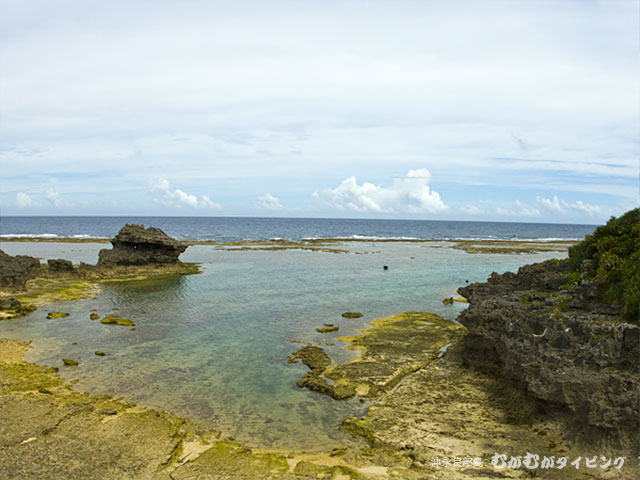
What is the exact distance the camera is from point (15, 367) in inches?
682

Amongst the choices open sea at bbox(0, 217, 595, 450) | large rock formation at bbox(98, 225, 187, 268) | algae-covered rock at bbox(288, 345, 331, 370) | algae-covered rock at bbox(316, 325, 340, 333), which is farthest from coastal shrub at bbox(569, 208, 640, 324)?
large rock formation at bbox(98, 225, 187, 268)

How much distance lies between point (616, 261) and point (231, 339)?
1761cm

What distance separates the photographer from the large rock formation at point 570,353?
10531 millimetres

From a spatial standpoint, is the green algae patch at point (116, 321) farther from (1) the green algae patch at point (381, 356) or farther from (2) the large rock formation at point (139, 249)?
(2) the large rock formation at point (139, 249)

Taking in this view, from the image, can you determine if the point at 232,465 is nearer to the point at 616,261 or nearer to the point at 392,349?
the point at 392,349

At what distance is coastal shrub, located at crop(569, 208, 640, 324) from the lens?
48.2ft

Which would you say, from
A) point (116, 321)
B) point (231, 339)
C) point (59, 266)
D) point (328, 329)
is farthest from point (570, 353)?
point (59, 266)

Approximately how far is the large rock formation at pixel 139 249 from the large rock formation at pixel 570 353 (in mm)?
38115

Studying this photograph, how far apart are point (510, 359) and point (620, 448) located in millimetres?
4979

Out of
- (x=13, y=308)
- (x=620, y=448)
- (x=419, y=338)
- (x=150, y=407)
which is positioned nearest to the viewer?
(x=620, y=448)

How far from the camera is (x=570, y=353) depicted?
13273 millimetres

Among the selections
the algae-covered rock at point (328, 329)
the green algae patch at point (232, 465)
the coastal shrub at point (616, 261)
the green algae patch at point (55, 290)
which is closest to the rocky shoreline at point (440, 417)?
the green algae patch at point (232, 465)

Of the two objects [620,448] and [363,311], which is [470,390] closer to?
[620,448]

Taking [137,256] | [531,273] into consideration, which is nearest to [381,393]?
[531,273]
